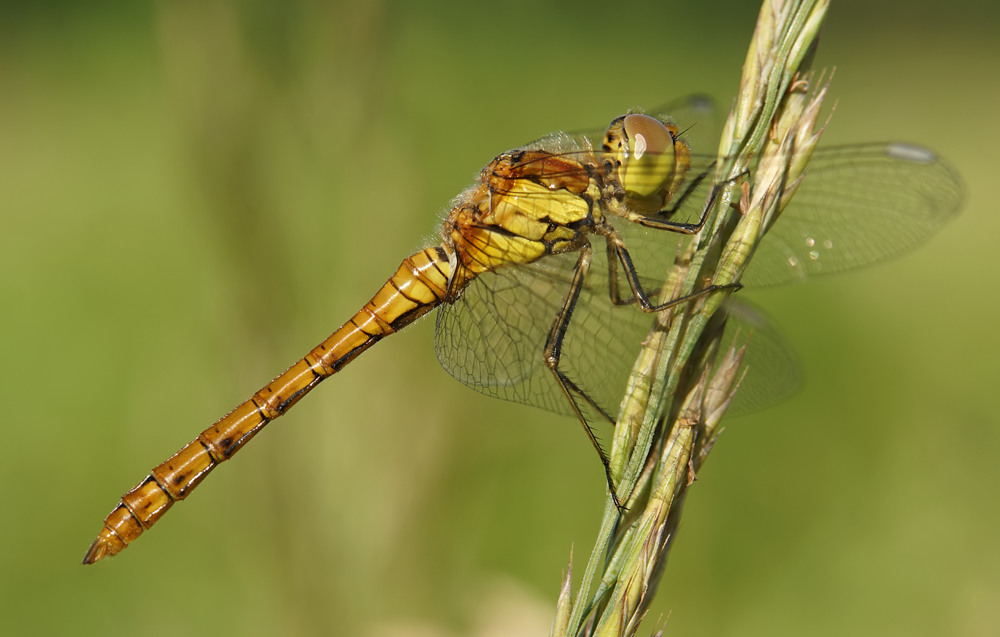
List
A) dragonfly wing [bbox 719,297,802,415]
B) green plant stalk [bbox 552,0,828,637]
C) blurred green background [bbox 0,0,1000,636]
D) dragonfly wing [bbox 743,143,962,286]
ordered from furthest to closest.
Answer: blurred green background [bbox 0,0,1000,636]
dragonfly wing [bbox 719,297,802,415]
dragonfly wing [bbox 743,143,962,286]
green plant stalk [bbox 552,0,828,637]

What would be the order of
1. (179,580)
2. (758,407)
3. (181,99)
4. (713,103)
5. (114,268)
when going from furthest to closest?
(114,268) < (179,580) < (713,103) < (181,99) < (758,407)

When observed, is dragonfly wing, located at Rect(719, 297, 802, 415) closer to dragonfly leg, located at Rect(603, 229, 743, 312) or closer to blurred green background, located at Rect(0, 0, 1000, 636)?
dragonfly leg, located at Rect(603, 229, 743, 312)

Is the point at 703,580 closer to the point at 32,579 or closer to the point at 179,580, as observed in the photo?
the point at 179,580

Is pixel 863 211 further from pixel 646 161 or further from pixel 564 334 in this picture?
pixel 564 334

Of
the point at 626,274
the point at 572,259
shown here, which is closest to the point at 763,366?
the point at 626,274

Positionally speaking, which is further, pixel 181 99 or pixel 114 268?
pixel 114 268

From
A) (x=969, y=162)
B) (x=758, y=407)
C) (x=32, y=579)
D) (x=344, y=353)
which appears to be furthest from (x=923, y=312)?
(x=32, y=579)

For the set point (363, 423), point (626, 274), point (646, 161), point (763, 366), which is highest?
point (646, 161)

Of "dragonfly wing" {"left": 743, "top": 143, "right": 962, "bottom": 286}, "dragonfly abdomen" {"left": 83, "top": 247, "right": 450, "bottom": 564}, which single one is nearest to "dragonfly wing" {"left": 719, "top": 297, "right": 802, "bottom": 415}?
"dragonfly wing" {"left": 743, "top": 143, "right": 962, "bottom": 286}
